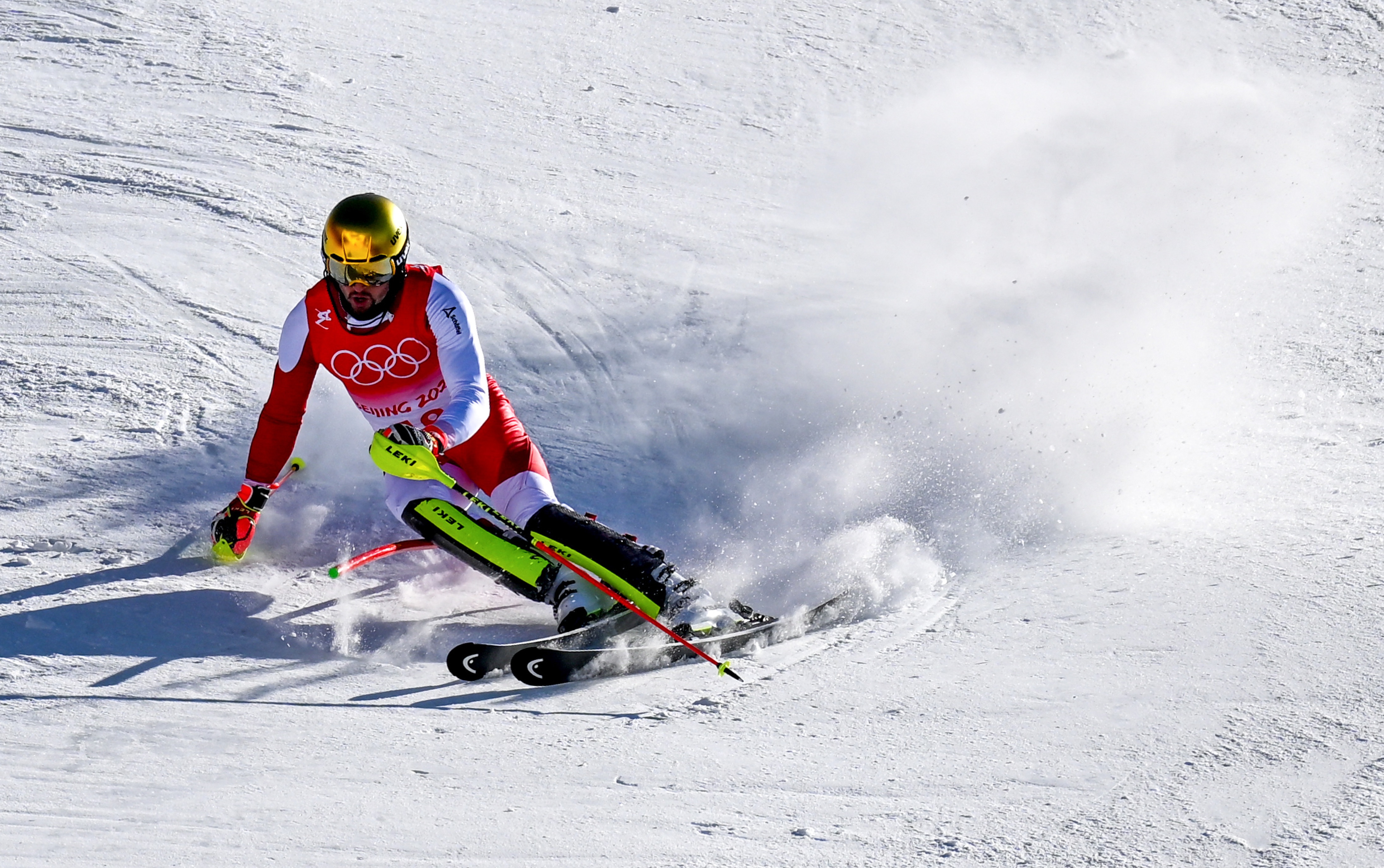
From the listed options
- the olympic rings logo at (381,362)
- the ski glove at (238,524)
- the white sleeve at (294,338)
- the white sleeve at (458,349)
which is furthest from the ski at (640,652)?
the white sleeve at (294,338)

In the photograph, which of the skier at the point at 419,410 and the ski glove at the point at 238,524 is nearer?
the skier at the point at 419,410

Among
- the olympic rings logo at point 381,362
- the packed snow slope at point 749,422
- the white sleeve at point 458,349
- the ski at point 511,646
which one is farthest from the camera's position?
the olympic rings logo at point 381,362

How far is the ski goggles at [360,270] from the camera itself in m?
4.61

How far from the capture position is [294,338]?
16.1 feet

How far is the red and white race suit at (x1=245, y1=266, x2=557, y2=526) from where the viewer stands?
4801mm

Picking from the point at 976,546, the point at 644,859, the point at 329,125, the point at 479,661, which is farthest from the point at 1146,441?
the point at 329,125

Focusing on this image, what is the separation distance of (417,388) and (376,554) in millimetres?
664

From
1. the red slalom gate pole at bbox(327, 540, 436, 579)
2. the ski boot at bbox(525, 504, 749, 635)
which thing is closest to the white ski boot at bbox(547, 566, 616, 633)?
the ski boot at bbox(525, 504, 749, 635)

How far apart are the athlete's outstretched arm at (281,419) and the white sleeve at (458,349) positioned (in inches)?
20.9

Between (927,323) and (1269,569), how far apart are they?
3.01 metres

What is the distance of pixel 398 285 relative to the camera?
4.76 m

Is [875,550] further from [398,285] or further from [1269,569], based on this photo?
[398,285]

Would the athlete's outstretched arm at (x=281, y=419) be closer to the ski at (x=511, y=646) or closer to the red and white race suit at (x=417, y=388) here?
the red and white race suit at (x=417, y=388)

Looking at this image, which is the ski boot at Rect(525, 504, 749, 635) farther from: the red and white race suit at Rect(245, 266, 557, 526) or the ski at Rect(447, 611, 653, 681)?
the red and white race suit at Rect(245, 266, 557, 526)
